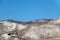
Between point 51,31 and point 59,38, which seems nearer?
point 59,38

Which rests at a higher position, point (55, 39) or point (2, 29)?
point (2, 29)

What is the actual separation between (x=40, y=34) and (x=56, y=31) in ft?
10.6

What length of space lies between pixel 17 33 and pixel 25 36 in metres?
3.14

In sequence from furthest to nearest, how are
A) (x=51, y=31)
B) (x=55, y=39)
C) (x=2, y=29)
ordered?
(x=2, y=29)
(x=51, y=31)
(x=55, y=39)

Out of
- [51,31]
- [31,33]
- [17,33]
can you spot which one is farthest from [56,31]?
[17,33]

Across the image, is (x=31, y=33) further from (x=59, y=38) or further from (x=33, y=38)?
(x=59, y=38)

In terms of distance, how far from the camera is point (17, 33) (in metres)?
45.6

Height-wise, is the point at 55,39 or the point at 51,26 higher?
the point at 51,26

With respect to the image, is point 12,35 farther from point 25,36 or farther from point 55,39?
point 55,39

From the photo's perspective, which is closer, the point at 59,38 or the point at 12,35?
the point at 59,38

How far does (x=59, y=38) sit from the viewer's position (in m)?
40.6

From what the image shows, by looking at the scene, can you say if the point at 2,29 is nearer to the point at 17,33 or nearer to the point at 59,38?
the point at 17,33

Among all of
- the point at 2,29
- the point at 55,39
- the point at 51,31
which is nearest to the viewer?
the point at 55,39

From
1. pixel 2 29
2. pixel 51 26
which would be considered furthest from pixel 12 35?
pixel 2 29
